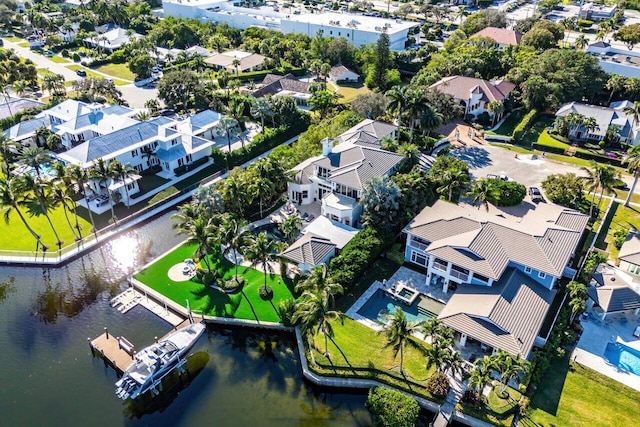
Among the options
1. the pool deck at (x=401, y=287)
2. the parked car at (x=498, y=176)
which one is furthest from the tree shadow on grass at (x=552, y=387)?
the parked car at (x=498, y=176)

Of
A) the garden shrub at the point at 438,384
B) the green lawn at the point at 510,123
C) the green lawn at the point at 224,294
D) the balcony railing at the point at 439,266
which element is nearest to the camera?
the garden shrub at the point at 438,384

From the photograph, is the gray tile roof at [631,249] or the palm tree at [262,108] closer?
the gray tile roof at [631,249]

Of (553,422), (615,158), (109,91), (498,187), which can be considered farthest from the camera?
(109,91)

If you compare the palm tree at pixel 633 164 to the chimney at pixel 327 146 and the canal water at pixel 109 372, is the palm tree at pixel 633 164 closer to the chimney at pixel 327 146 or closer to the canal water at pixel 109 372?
the chimney at pixel 327 146

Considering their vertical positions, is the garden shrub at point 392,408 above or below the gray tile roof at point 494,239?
below

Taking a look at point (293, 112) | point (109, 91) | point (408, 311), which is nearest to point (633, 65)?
point (293, 112)

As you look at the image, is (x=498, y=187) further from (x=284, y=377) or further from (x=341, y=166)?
(x=284, y=377)

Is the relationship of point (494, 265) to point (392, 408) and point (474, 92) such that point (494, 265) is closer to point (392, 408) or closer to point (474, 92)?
point (392, 408)

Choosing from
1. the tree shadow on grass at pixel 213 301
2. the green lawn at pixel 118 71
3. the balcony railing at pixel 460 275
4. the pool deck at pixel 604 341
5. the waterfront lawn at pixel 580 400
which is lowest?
the waterfront lawn at pixel 580 400

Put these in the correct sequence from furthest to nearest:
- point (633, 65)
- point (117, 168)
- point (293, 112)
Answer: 1. point (633, 65)
2. point (293, 112)
3. point (117, 168)
